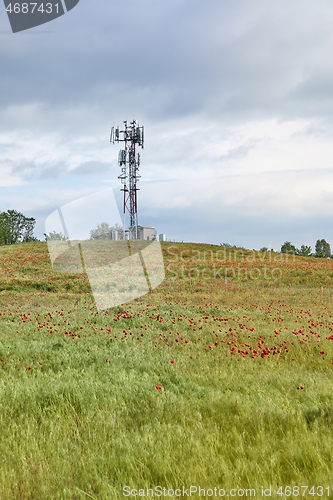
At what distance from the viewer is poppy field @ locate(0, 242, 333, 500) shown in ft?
12.5

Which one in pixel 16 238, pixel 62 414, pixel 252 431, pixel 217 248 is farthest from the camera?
pixel 16 238

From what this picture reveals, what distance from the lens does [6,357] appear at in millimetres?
8422

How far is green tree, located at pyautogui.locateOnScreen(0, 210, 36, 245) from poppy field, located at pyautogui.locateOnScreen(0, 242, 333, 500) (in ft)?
286

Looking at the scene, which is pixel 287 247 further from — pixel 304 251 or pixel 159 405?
pixel 159 405

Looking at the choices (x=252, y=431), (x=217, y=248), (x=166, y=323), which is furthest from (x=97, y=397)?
(x=217, y=248)

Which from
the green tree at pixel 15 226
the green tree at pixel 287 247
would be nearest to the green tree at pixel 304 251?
the green tree at pixel 287 247

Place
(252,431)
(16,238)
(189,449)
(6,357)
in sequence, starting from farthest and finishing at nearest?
(16,238)
(6,357)
(252,431)
(189,449)

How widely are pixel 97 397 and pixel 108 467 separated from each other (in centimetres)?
203

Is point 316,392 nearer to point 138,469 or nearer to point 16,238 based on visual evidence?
point 138,469

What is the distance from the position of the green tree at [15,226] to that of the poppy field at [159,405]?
8709cm

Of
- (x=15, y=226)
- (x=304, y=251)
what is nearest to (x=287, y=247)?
(x=304, y=251)

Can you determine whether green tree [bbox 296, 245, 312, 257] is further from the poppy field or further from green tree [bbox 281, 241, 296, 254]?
the poppy field

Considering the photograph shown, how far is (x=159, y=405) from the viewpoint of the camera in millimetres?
5520

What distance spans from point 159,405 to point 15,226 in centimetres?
10015
